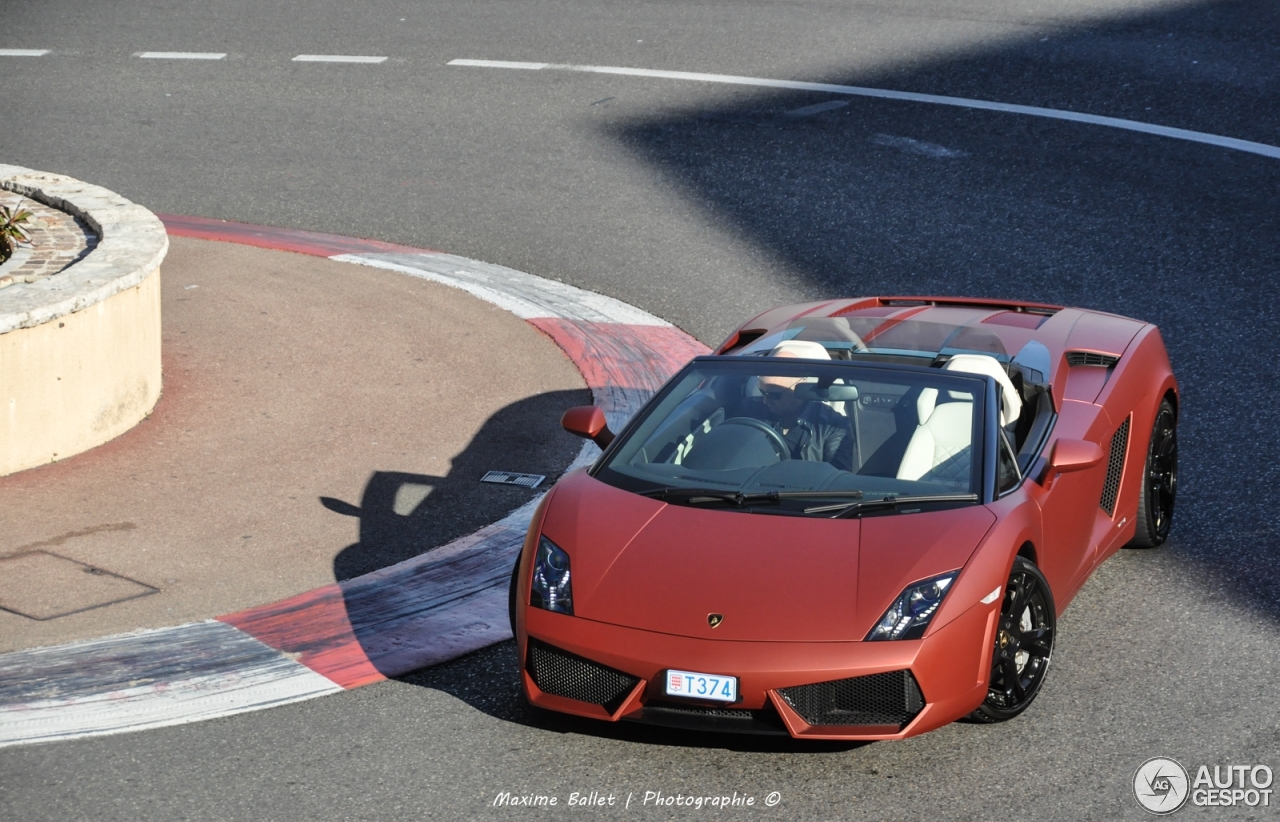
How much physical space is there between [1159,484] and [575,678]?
3341mm

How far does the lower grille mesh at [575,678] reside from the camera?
5312 mm

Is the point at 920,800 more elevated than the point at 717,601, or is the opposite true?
the point at 717,601

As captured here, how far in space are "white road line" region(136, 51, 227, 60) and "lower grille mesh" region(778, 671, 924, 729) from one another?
46.8 feet

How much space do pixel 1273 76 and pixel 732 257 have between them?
7239 mm

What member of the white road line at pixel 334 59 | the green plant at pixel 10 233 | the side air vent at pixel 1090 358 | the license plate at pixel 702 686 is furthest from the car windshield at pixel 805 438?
the white road line at pixel 334 59

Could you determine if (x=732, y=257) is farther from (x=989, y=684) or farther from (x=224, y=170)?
(x=989, y=684)

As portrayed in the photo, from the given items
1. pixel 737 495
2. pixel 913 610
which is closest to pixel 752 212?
pixel 737 495

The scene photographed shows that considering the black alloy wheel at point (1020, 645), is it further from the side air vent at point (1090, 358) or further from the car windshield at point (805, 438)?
the side air vent at point (1090, 358)

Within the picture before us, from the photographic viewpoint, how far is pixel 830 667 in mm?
5117

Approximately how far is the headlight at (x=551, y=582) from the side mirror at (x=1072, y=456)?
1943 millimetres

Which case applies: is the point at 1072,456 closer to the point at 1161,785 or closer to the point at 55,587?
the point at 1161,785

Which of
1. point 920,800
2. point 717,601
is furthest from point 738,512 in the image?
point 920,800

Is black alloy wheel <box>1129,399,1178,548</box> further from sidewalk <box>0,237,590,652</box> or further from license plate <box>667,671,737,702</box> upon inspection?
sidewalk <box>0,237,590,652</box>

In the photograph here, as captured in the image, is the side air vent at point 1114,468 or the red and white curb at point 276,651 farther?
the side air vent at point 1114,468
